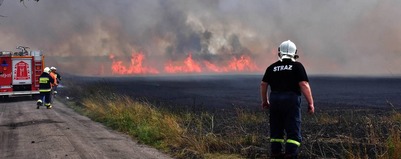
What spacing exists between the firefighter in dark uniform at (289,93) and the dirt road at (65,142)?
10.1 ft

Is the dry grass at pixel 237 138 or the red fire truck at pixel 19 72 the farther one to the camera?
the red fire truck at pixel 19 72

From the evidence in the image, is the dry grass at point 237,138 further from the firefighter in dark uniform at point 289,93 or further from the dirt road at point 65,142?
the firefighter in dark uniform at point 289,93

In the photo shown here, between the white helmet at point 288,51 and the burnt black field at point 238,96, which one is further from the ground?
the white helmet at point 288,51

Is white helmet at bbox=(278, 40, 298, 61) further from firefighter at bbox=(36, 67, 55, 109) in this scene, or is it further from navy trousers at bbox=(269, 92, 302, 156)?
firefighter at bbox=(36, 67, 55, 109)

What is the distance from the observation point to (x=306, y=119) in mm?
16062

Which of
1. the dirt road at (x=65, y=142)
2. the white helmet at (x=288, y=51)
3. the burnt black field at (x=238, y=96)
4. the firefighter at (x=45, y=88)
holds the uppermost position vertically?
the white helmet at (x=288, y=51)

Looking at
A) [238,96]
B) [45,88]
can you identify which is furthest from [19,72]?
[238,96]

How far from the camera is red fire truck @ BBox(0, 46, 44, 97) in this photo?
920 inches

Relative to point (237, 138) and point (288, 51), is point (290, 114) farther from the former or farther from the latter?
point (237, 138)

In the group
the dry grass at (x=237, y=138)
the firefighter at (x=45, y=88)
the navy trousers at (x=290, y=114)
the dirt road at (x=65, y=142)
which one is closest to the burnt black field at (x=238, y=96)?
the dry grass at (x=237, y=138)

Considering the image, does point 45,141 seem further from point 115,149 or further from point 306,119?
Result: point 306,119

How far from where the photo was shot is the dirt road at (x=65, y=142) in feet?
25.7

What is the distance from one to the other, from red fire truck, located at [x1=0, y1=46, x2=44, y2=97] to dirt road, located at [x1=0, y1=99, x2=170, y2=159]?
1157 cm

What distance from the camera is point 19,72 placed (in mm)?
23734
